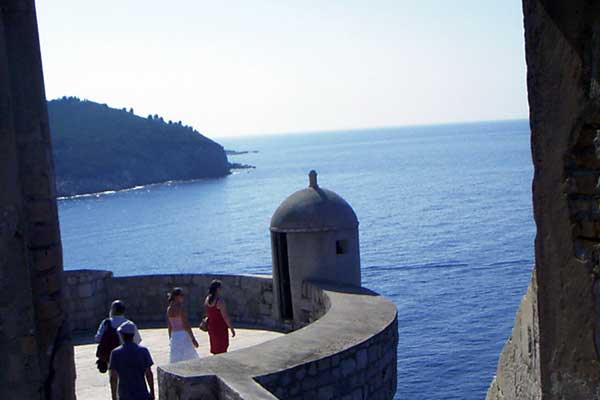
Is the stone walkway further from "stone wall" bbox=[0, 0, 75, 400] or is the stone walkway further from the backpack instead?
"stone wall" bbox=[0, 0, 75, 400]

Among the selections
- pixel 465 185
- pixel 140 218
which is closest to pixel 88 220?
pixel 140 218

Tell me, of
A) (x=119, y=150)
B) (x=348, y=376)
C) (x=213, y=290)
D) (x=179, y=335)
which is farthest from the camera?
(x=119, y=150)

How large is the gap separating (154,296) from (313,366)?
593 centimetres

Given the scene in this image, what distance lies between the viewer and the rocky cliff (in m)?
113

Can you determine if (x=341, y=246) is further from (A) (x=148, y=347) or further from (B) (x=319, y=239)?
(A) (x=148, y=347)

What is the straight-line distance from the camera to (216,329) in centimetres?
965

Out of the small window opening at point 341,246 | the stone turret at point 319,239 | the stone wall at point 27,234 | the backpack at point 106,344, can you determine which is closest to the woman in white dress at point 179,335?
the backpack at point 106,344

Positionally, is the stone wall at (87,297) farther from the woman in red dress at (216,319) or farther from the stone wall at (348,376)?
the stone wall at (348,376)

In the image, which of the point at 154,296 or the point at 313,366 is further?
the point at 154,296

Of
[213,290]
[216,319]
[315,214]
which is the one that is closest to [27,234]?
[213,290]

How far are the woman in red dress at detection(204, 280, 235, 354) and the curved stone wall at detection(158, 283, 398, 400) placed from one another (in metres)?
1.22

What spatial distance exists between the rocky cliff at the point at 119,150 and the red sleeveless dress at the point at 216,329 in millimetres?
101447

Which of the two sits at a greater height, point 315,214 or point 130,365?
point 315,214

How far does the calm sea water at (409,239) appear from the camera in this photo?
31.3 m
